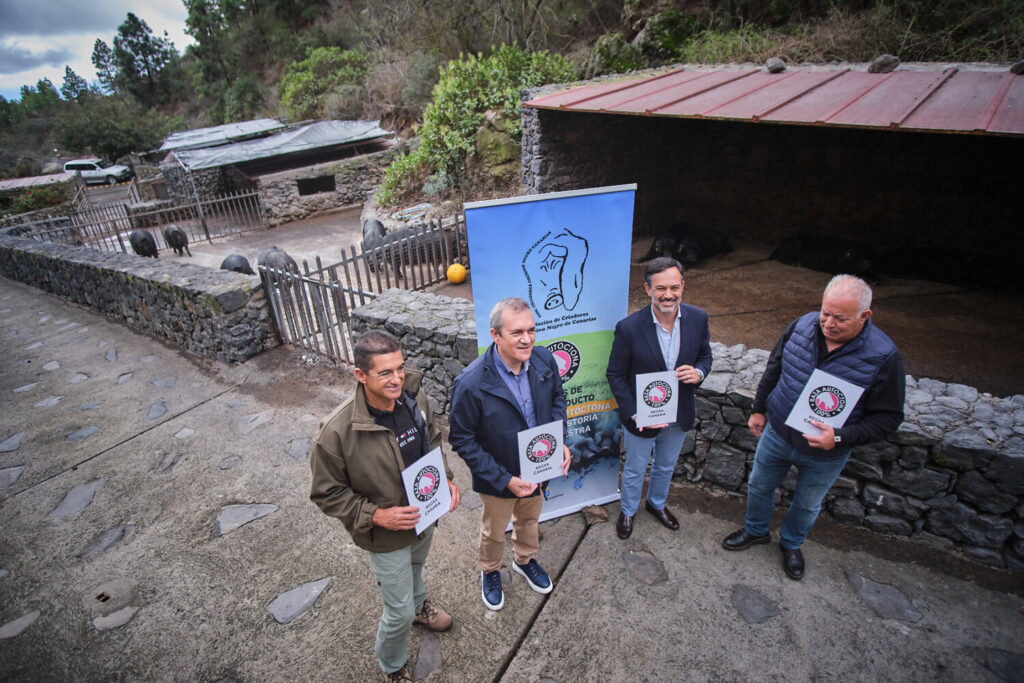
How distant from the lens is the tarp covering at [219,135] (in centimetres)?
1992

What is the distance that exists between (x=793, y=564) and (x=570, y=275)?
7.68 ft

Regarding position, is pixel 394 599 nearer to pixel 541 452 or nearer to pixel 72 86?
pixel 541 452

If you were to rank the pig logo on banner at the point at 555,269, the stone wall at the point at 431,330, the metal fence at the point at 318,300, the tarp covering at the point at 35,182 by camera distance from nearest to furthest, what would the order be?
the pig logo on banner at the point at 555,269 < the stone wall at the point at 431,330 < the metal fence at the point at 318,300 < the tarp covering at the point at 35,182

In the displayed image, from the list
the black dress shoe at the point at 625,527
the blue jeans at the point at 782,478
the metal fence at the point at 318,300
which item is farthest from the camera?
the metal fence at the point at 318,300

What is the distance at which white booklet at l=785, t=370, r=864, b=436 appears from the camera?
2.54 meters

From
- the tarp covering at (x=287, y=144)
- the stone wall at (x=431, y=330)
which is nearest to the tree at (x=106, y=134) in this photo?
the tarp covering at (x=287, y=144)

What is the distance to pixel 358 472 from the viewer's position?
2256 mm

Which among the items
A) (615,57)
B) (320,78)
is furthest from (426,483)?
(320,78)

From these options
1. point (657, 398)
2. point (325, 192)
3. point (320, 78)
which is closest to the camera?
point (657, 398)

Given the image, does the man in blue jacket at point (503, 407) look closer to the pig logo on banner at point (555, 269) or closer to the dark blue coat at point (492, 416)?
the dark blue coat at point (492, 416)

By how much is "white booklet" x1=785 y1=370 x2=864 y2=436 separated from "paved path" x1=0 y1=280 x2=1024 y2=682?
1.17 meters

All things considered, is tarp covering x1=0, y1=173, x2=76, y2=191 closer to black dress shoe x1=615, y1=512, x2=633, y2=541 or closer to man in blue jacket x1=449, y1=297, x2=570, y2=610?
man in blue jacket x1=449, y1=297, x2=570, y2=610

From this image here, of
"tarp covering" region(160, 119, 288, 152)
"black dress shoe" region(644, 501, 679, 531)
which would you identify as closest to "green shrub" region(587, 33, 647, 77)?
"black dress shoe" region(644, 501, 679, 531)

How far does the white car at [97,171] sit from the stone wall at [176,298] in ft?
76.9
